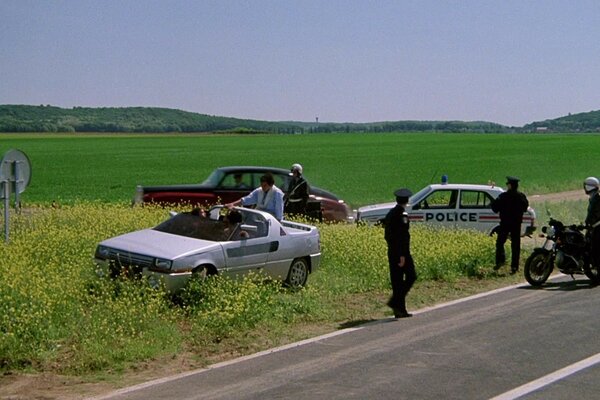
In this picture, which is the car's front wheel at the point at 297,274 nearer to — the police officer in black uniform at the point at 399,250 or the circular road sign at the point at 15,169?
the police officer in black uniform at the point at 399,250

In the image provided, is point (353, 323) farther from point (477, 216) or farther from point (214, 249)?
point (477, 216)

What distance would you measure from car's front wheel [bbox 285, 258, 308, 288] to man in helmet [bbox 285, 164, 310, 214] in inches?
233

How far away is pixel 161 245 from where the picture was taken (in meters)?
12.2

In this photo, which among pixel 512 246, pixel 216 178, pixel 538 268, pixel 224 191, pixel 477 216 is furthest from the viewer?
pixel 216 178

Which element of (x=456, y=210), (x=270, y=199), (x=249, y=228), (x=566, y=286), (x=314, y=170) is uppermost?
(x=270, y=199)

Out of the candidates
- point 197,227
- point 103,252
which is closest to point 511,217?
point 197,227

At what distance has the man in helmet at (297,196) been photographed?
1977 cm

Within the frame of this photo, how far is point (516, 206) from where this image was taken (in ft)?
54.1

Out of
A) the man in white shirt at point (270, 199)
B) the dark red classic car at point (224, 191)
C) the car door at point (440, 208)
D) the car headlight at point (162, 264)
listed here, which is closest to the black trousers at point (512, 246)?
the man in white shirt at point (270, 199)

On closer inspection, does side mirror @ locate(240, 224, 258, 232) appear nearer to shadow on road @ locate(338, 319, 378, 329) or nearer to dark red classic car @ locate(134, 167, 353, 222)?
shadow on road @ locate(338, 319, 378, 329)

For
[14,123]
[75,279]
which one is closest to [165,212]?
[75,279]

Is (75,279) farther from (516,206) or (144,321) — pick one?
→ (516,206)

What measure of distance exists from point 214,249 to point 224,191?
433 inches

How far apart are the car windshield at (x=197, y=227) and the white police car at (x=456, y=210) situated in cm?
918
